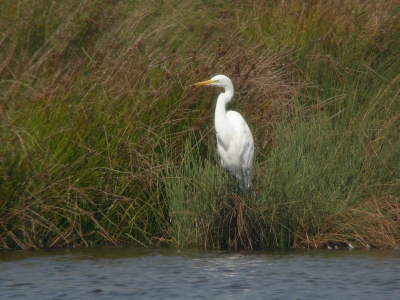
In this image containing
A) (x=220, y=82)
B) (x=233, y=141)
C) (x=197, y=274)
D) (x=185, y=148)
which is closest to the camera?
(x=197, y=274)

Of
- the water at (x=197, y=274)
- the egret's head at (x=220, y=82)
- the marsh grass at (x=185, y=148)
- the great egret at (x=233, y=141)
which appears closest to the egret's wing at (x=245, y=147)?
the great egret at (x=233, y=141)

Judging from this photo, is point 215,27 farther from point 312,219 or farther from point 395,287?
point 395,287

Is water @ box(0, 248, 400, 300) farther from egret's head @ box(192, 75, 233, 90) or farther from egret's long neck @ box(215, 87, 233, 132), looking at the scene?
egret's head @ box(192, 75, 233, 90)

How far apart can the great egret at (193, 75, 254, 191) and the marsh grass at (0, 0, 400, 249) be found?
10 cm

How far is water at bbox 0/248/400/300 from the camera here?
5.56 meters

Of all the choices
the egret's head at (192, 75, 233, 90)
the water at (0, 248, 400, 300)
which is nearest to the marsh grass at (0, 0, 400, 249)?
the water at (0, 248, 400, 300)

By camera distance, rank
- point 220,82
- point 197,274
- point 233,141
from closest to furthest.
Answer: point 197,274, point 220,82, point 233,141

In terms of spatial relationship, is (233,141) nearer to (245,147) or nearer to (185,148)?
(245,147)

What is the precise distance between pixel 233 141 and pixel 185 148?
404 millimetres

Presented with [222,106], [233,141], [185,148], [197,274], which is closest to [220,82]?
[222,106]

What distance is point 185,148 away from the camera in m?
7.08

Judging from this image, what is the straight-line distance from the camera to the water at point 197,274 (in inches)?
219

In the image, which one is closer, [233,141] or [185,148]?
[233,141]

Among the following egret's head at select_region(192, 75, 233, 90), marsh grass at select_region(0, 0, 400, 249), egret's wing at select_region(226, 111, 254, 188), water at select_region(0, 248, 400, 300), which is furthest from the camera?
egret's wing at select_region(226, 111, 254, 188)
